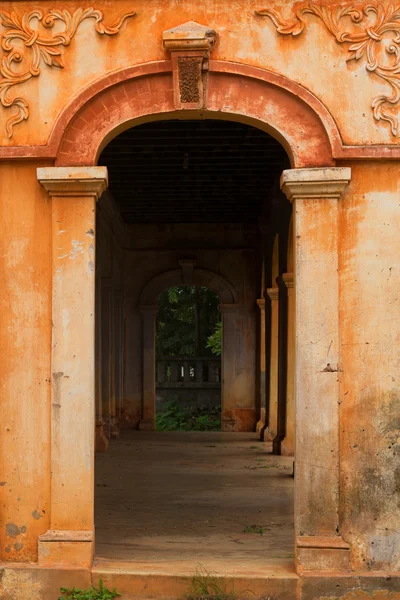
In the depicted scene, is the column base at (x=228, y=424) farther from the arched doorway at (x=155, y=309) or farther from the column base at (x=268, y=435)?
the column base at (x=268, y=435)

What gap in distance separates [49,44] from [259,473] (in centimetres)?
765

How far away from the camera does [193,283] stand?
19750mm

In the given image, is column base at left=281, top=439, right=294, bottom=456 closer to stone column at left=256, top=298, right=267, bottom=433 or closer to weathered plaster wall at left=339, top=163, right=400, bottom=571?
stone column at left=256, top=298, right=267, bottom=433

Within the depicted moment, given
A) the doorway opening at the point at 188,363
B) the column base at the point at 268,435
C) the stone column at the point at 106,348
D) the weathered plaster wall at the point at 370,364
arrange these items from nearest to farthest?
the weathered plaster wall at the point at 370,364 < the column base at the point at 268,435 < the stone column at the point at 106,348 < the doorway opening at the point at 188,363

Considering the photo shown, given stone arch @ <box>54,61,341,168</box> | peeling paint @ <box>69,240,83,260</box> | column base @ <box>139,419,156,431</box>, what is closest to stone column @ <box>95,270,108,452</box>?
column base @ <box>139,419,156,431</box>

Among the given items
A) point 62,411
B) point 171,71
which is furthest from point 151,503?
point 171,71

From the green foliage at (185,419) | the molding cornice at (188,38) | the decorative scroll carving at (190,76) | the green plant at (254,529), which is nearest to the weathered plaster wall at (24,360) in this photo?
the decorative scroll carving at (190,76)

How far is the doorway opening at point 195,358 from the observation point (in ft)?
28.5

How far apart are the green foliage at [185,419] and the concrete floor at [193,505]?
6.97m

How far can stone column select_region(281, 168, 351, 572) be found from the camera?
6617mm

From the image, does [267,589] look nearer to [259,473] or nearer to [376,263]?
[376,263]

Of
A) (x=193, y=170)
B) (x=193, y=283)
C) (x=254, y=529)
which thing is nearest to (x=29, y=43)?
(x=254, y=529)

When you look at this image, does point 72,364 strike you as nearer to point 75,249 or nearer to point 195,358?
point 75,249

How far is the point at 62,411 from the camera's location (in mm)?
6680
